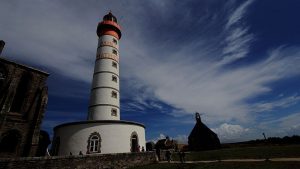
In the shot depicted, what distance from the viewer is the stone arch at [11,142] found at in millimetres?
15203

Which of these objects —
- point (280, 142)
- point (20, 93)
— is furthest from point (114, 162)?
point (280, 142)

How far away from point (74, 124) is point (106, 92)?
215 inches

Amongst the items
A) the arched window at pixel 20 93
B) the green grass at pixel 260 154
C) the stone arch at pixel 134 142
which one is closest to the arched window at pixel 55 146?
the arched window at pixel 20 93

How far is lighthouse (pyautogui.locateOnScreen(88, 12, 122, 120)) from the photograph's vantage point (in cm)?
2144

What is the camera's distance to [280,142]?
2888 cm

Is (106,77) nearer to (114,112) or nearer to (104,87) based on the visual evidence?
(104,87)

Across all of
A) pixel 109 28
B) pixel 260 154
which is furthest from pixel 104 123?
pixel 260 154

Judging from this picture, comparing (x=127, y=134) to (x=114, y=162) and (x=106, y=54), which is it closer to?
(x=114, y=162)

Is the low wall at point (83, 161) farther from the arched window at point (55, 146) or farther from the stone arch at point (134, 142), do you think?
the arched window at point (55, 146)

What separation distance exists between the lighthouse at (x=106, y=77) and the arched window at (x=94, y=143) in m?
2.99

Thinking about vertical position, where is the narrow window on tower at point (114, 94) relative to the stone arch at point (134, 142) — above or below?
above

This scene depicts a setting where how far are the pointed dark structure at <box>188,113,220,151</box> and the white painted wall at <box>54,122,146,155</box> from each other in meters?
22.4

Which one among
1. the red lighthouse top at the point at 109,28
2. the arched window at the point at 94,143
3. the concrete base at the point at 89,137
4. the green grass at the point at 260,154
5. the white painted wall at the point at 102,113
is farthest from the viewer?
the red lighthouse top at the point at 109,28

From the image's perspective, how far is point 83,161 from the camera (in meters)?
13.7
